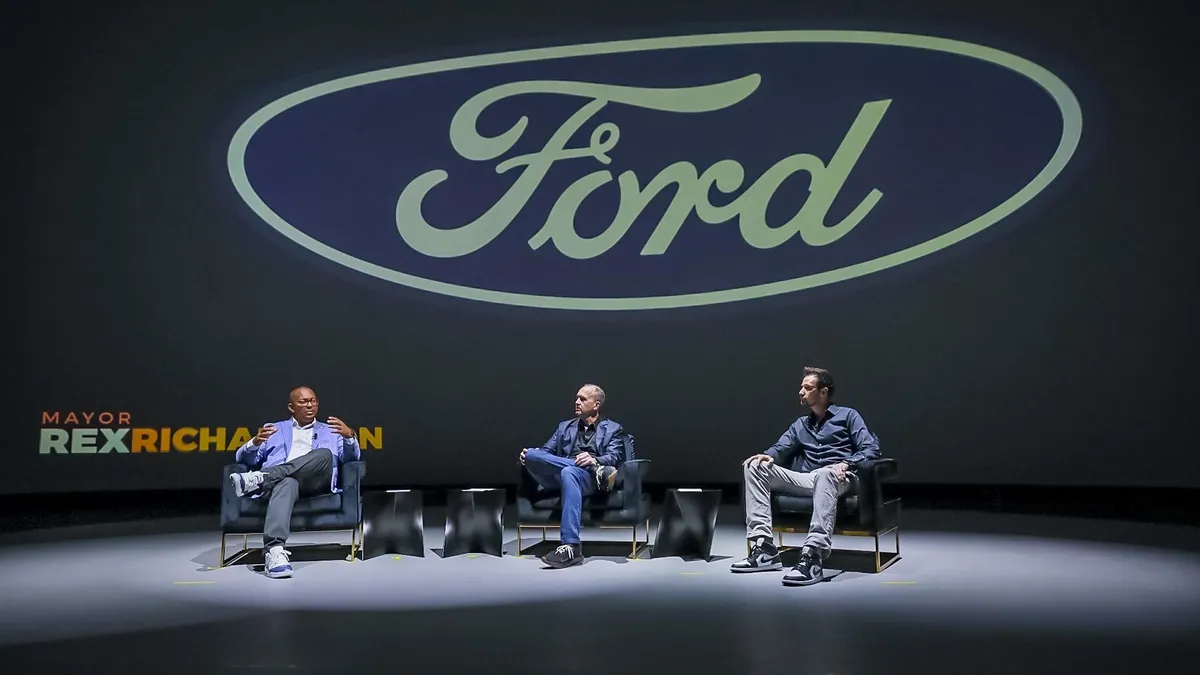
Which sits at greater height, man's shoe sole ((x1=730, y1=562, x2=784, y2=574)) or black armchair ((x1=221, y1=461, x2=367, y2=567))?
black armchair ((x1=221, y1=461, x2=367, y2=567))

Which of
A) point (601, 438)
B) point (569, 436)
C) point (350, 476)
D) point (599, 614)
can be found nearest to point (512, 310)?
point (569, 436)

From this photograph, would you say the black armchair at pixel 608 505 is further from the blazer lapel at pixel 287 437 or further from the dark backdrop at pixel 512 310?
the dark backdrop at pixel 512 310

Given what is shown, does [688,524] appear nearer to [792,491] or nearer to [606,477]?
[606,477]

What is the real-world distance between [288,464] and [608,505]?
154cm

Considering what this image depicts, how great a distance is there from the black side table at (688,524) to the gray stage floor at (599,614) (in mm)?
109

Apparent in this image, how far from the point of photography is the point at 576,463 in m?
4.96

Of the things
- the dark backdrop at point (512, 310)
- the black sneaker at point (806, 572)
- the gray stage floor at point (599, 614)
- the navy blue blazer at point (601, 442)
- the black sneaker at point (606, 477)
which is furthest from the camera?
the dark backdrop at point (512, 310)

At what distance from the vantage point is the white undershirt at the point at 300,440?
4.99m

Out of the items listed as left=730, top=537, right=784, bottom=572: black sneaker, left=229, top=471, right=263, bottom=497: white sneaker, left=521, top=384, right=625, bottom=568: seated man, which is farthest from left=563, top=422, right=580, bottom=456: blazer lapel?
left=229, top=471, right=263, bottom=497: white sneaker

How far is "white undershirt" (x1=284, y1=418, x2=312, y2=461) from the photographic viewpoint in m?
4.99

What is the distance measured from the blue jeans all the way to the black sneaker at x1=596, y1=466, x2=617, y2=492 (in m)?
0.05

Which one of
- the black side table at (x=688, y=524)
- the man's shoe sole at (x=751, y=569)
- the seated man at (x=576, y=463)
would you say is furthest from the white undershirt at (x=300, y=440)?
the man's shoe sole at (x=751, y=569)

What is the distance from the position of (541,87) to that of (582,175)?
71 cm

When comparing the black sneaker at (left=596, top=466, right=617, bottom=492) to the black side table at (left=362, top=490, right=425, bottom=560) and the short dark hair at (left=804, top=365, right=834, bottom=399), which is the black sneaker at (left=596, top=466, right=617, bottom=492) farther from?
the short dark hair at (left=804, top=365, right=834, bottom=399)
